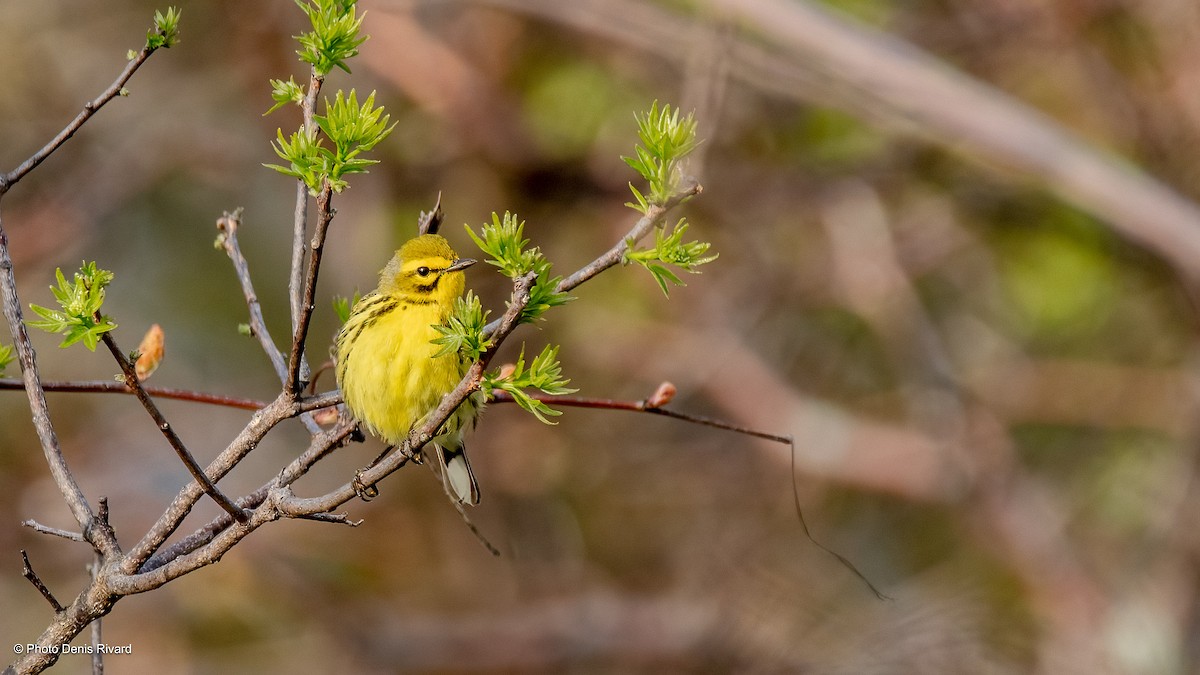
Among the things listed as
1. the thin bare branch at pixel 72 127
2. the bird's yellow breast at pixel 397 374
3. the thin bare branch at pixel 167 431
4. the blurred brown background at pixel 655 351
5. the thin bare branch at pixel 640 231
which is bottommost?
the thin bare branch at pixel 167 431

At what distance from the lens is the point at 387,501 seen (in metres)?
6.93

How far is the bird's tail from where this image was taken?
309 centimetres

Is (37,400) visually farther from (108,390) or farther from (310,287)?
(310,287)

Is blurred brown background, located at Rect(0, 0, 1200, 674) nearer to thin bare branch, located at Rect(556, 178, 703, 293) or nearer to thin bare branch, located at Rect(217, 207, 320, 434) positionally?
thin bare branch, located at Rect(217, 207, 320, 434)

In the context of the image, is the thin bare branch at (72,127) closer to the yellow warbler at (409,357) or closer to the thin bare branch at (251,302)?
the thin bare branch at (251,302)

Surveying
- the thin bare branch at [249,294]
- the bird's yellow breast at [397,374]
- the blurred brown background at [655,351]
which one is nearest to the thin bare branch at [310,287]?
the thin bare branch at [249,294]

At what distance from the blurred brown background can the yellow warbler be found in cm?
297

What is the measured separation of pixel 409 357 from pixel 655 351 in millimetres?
4016

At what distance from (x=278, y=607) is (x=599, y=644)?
1.88m

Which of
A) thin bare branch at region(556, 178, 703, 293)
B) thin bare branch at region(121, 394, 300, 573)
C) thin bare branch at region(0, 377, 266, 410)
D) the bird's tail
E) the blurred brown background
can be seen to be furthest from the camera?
the blurred brown background

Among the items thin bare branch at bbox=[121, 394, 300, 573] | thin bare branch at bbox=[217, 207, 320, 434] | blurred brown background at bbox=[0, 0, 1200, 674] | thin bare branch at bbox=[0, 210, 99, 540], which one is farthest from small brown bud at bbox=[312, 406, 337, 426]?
blurred brown background at bbox=[0, 0, 1200, 674]

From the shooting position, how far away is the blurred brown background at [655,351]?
632 cm

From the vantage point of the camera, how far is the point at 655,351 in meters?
6.82

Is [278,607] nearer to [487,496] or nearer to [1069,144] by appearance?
[487,496]
